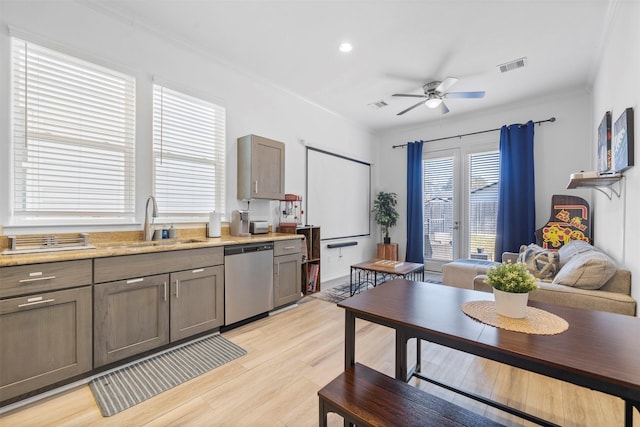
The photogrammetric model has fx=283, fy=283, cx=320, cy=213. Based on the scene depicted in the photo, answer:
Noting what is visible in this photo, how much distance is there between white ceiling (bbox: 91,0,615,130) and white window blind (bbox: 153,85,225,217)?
669 mm

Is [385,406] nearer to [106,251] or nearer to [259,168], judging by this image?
[106,251]

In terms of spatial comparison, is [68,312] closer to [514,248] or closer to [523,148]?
[514,248]

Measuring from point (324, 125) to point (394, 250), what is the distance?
9.37 ft

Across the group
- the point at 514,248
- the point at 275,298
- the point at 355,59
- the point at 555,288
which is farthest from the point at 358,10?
the point at 514,248

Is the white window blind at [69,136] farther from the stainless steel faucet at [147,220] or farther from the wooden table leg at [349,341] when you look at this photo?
the wooden table leg at [349,341]

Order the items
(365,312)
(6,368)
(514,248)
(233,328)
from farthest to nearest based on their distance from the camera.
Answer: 1. (514,248)
2. (233,328)
3. (6,368)
4. (365,312)

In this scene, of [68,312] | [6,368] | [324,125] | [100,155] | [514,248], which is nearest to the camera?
[6,368]

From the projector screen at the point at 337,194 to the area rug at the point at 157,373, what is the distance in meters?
2.51

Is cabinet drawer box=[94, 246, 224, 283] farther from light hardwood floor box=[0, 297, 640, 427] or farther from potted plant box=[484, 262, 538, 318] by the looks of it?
potted plant box=[484, 262, 538, 318]

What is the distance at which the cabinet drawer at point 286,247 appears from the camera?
Result: 335cm

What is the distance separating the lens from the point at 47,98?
7.46 feet

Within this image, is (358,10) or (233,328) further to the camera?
(233,328)

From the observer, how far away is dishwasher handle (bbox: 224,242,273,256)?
2868 millimetres

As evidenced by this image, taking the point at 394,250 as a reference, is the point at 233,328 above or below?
below
